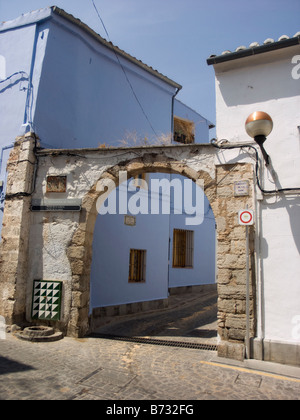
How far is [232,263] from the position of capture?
5066 mm

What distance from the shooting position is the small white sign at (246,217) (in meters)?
4.80

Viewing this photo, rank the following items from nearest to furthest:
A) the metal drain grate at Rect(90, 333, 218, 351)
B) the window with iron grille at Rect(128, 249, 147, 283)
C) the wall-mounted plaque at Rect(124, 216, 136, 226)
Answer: the metal drain grate at Rect(90, 333, 218, 351) → the wall-mounted plaque at Rect(124, 216, 136, 226) → the window with iron grille at Rect(128, 249, 147, 283)

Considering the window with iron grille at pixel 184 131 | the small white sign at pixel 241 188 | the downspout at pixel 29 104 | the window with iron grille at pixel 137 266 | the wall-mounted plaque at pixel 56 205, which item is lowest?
the window with iron grille at pixel 137 266

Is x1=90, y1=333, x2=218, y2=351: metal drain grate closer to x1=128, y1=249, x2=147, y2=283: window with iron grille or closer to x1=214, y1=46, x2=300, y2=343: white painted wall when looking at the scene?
x1=214, y1=46, x2=300, y2=343: white painted wall

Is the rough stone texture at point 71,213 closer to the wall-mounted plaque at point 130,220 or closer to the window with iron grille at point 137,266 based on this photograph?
the wall-mounted plaque at point 130,220

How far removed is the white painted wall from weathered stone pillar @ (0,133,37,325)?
3806mm

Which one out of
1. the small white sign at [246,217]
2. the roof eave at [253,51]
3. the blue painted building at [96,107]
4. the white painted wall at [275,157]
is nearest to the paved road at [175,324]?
the blue painted building at [96,107]

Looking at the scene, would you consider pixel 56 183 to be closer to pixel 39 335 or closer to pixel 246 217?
pixel 39 335

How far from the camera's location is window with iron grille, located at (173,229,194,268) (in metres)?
12.4

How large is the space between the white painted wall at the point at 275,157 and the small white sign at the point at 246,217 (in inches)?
11.0

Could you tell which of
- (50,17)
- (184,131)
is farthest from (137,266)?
(50,17)

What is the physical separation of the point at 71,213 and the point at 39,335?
2240mm

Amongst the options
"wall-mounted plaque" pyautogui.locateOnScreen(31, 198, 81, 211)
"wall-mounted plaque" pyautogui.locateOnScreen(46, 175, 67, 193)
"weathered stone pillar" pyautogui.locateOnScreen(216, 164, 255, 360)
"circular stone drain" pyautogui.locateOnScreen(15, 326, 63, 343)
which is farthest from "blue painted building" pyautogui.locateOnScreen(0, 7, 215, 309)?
"circular stone drain" pyautogui.locateOnScreen(15, 326, 63, 343)

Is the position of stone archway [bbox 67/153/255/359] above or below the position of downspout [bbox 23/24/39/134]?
below
